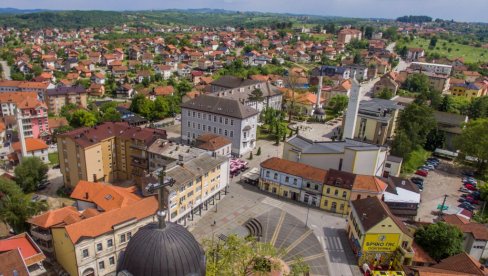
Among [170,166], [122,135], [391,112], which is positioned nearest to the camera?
[170,166]

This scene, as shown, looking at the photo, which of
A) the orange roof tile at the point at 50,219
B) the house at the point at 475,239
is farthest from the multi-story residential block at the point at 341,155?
the orange roof tile at the point at 50,219

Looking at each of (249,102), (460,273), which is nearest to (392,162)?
(460,273)

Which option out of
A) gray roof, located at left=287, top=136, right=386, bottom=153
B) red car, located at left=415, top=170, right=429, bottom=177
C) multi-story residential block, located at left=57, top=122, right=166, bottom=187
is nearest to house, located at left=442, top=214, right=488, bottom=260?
gray roof, located at left=287, top=136, right=386, bottom=153

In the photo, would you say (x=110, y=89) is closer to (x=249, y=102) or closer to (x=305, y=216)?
(x=249, y=102)

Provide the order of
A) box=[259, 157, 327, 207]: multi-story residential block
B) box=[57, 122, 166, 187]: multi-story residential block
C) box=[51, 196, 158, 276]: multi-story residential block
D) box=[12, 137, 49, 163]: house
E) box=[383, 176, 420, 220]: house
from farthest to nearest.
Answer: box=[12, 137, 49, 163]: house → box=[57, 122, 166, 187]: multi-story residential block → box=[259, 157, 327, 207]: multi-story residential block → box=[383, 176, 420, 220]: house → box=[51, 196, 158, 276]: multi-story residential block

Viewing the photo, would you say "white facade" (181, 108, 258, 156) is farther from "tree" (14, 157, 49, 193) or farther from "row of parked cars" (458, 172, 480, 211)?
"row of parked cars" (458, 172, 480, 211)
